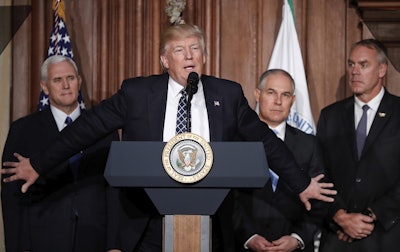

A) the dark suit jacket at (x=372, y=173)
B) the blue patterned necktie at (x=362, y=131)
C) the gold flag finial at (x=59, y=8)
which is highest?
the gold flag finial at (x=59, y=8)

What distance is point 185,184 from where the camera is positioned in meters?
2.98

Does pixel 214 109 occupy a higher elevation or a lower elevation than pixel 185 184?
higher

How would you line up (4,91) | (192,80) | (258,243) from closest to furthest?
(192,80) → (258,243) → (4,91)

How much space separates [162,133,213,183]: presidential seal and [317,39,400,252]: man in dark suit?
1676mm

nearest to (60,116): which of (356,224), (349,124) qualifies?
(349,124)

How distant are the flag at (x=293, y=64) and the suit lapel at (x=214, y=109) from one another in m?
1.46

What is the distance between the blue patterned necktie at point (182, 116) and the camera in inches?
138

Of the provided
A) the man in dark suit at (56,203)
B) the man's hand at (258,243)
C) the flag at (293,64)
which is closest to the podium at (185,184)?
the man's hand at (258,243)

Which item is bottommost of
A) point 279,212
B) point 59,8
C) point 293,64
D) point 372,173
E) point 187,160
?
point 279,212

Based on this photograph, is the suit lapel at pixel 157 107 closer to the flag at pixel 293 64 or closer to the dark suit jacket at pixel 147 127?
the dark suit jacket at pixel 147 127

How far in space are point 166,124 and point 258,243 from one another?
1.03 m

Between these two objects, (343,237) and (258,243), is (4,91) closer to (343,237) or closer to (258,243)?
(258,243)

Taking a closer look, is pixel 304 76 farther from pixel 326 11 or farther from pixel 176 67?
pixel 176 67

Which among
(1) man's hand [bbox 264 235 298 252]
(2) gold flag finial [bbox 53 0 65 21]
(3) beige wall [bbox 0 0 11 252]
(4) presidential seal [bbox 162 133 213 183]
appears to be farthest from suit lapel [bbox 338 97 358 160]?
(3) beige wall [bbox 0 0 11 252]
